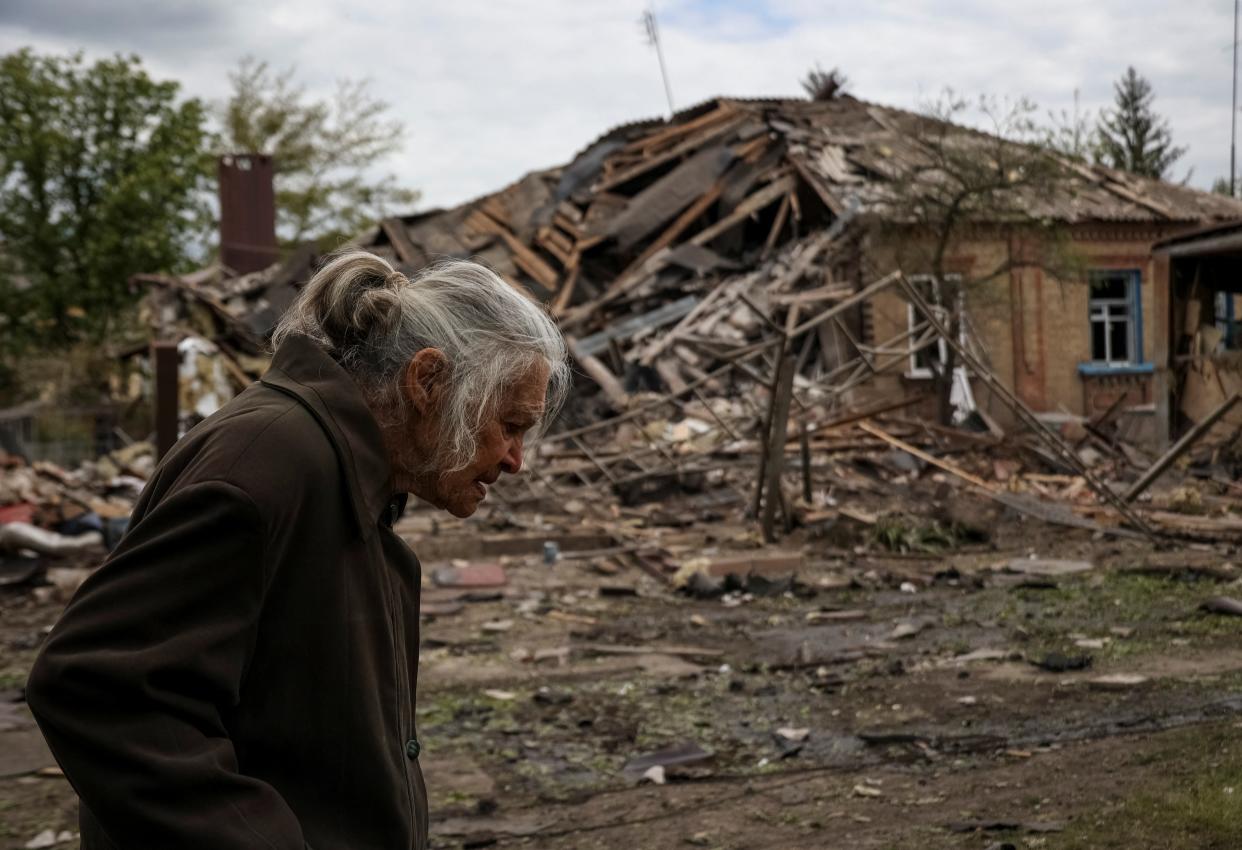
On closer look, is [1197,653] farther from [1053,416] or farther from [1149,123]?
[1149,123]

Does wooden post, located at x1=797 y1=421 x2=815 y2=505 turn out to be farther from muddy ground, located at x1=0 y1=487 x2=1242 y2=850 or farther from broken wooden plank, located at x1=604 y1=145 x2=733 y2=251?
broken wooden plank, located at x1=604 y1=145 x2=733 y2=251

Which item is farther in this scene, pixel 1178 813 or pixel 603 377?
pixel 603 377

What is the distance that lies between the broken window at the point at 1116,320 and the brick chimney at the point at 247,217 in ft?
58.3

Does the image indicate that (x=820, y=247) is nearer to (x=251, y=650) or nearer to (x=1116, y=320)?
→ (x=1116, y=320)

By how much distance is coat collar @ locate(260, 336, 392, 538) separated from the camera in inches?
71.9

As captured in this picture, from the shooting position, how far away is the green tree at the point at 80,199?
3559 centimetres

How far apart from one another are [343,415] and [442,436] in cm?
21

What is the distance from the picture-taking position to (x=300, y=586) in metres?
1.75

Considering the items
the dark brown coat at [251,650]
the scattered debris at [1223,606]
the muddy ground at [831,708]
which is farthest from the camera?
the scattered debris at [1223,606]

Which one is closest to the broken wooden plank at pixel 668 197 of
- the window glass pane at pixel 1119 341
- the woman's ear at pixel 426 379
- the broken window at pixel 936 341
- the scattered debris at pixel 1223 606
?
the broken window at pixel 936 341

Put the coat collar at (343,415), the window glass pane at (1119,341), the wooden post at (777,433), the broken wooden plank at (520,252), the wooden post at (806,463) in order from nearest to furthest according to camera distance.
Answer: the coat collar at (343,415) → the wooden post at (777,433) → the wooden post at (806,463) → the window glass pane at (1119,341) → the broken wooden plank at (520,252)

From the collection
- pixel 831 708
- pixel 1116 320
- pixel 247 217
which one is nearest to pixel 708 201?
pixel 1116 320

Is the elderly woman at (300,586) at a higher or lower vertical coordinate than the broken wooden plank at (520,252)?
lower

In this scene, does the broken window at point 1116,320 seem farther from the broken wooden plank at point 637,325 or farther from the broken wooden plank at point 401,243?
the broken wooden plank at point 401,243
